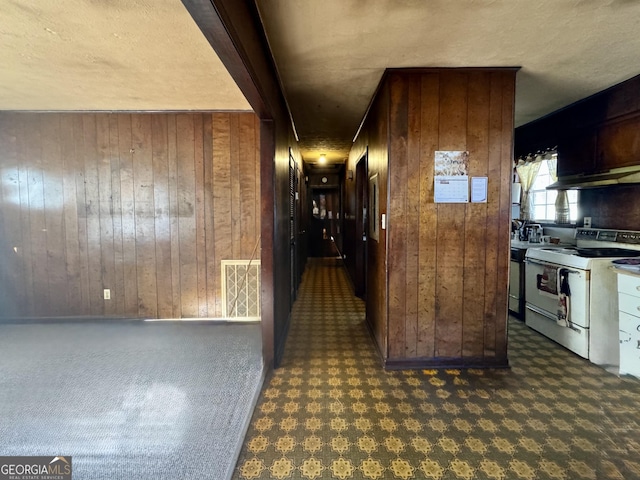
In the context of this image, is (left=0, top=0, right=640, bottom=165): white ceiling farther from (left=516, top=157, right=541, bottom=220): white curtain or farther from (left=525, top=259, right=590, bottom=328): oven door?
(left=525, top=259, right=590, bottom=328): oven door

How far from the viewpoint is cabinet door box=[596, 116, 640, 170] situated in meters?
2.84

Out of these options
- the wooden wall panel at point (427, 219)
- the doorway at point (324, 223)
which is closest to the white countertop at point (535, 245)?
the wooden wall panel at point (427, 219)

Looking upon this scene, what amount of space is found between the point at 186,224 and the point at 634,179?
440 centimetres

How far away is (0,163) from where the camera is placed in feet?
11.8

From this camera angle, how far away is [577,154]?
11.4ft

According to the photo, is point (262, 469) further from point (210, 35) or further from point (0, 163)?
point (0, 163)

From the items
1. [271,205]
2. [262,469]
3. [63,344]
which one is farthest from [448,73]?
[63,344]

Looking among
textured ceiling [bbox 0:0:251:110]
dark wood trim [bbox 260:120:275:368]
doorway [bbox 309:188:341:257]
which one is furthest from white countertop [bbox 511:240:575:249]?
doorway [bbox 309:188:341:257]

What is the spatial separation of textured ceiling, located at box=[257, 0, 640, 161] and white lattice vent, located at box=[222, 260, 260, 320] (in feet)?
6.41

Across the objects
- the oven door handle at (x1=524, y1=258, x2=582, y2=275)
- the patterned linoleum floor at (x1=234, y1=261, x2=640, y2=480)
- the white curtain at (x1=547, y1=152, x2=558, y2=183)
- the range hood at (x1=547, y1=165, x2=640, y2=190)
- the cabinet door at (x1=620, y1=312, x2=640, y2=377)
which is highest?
the white curtain at (x1=547, y1=152, x2=558, y2=183)

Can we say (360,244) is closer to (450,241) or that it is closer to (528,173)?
(450,241)

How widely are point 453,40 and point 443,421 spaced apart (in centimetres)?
248

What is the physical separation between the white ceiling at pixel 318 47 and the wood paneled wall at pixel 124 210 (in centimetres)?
40

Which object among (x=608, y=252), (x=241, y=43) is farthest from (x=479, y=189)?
(x=241, y=43)
